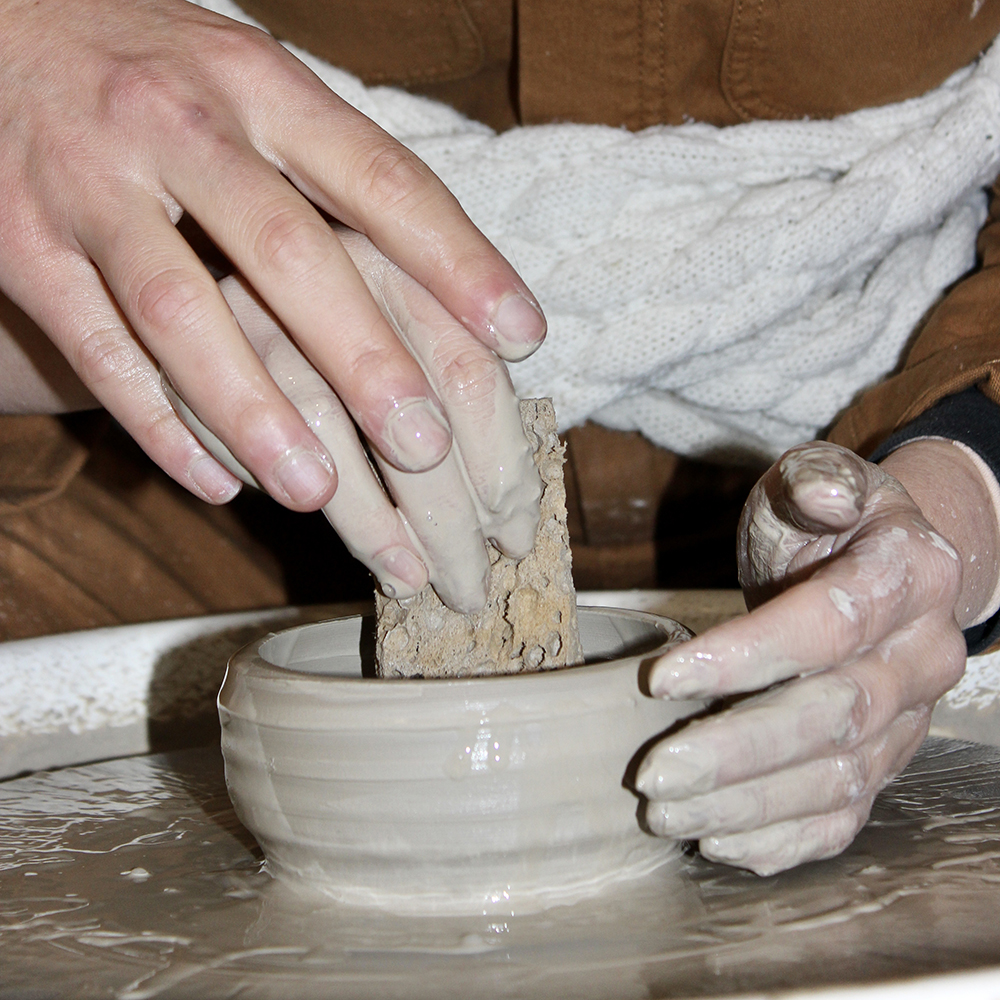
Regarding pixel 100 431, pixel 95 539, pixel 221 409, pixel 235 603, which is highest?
pixel 221 409

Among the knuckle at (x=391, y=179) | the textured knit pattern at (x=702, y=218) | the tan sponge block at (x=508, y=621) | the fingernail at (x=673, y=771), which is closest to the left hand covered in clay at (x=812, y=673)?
the fingernail at (x=673, y=771)

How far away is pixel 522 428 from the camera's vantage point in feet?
1.86

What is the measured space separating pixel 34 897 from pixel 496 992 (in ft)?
0.96

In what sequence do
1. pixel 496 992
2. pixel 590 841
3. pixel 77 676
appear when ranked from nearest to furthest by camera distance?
pixel 496 992 < pixel 590 841 < pixel 77 676

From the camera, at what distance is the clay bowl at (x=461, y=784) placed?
502 millimetres

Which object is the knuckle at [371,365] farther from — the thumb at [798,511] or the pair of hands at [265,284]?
the thumb at [798,511]

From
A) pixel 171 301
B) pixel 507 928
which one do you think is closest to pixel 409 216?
pixel 171 301

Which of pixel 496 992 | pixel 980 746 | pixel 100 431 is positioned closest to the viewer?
pixel 496 992

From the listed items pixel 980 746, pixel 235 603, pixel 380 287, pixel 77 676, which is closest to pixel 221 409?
pixel 380 287

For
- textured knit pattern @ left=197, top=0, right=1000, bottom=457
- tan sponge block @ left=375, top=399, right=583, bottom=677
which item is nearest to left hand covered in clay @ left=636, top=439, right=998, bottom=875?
tan sponge block @ left=375, top=399, right=583, bottom=677

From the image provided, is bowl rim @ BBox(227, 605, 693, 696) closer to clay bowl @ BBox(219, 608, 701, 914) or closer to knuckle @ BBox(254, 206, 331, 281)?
clay bowl @ BBox(219, 608, 701, 914)

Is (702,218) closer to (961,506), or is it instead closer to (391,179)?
(961,506)

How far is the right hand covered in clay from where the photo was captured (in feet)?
1.72

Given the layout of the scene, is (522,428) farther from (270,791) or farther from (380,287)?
(270,791)
